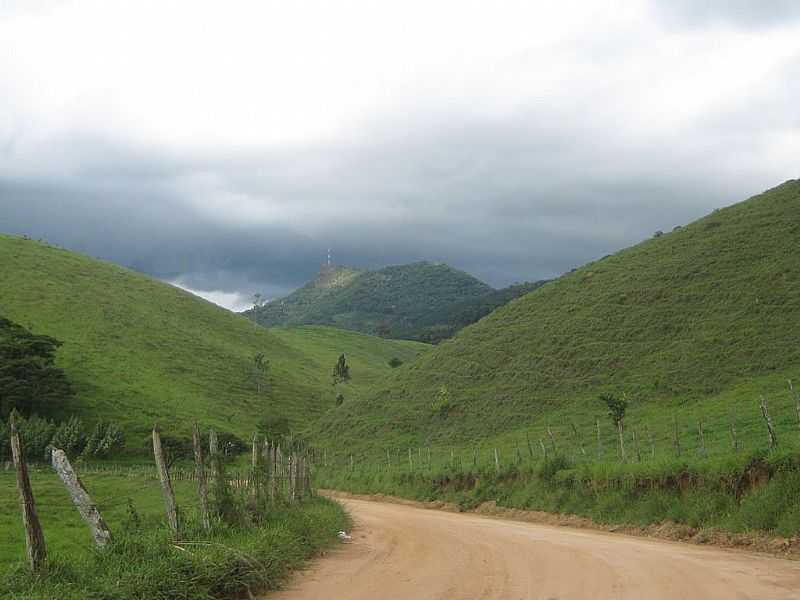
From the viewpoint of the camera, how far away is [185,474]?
51031 millimetres

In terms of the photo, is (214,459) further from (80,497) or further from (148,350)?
(148,350)

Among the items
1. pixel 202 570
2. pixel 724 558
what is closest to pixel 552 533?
pixel 724 558

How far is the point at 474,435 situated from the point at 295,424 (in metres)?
34.6

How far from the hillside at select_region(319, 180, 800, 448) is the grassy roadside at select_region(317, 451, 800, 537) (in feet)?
26.6

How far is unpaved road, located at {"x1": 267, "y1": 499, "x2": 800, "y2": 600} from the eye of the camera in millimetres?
9695

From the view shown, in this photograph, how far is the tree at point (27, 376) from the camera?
60.8 metres

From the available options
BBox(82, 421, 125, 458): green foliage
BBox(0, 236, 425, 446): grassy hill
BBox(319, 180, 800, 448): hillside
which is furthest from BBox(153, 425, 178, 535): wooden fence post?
BBox(0, 236, 425, 446): grassy hill

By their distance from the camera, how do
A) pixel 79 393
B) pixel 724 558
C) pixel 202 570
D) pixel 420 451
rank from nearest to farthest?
pixel 202 570, pixel 724 558, pixel 420 451, pixel 79 393

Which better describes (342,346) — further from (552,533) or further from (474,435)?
(552,533)

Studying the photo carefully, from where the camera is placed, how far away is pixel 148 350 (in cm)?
8588

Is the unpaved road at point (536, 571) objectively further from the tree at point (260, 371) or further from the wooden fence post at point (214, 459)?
the tree at point (260, 371)

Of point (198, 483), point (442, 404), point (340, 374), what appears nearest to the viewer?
point (198, 483)

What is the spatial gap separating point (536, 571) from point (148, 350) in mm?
80968

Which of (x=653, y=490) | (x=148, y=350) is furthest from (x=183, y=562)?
(x=148, y=350)
